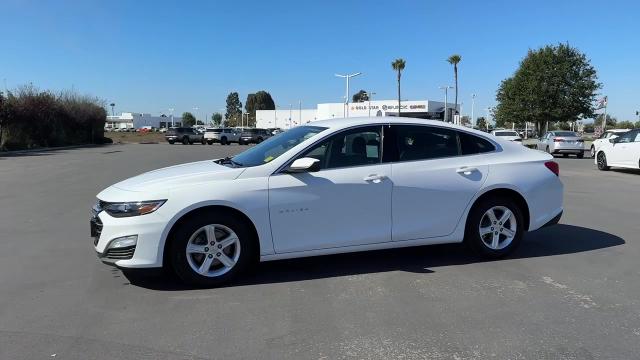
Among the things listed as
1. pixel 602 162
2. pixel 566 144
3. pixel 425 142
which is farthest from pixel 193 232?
pixel 566 144

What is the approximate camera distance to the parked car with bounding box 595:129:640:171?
17.3 m

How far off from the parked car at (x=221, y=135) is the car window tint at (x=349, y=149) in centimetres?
4882

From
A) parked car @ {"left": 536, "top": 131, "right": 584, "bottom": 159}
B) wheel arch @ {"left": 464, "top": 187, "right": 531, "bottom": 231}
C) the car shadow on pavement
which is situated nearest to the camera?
the car shadow on pavement

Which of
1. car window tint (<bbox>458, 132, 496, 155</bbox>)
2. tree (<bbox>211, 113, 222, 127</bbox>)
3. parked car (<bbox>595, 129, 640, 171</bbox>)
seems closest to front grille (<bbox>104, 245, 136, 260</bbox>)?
car window tint (<bbox>458, 132, 496, 155</bbox>)

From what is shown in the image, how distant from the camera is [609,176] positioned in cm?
1686

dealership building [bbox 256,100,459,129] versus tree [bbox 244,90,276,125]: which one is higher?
tree [bbox 244,90,276,125]

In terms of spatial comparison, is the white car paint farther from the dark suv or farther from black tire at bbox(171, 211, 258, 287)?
the dark suv

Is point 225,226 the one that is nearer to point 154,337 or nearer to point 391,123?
point 154,337

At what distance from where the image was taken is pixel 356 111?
9112 centimetres

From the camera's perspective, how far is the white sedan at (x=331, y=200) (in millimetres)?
4961

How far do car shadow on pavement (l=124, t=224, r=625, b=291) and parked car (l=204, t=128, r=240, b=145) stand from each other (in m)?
48.0

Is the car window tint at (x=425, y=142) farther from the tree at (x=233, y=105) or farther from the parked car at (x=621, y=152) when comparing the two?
the tree at (x=233, y=105)

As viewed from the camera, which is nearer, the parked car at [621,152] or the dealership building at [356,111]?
the parked car at [621,152]

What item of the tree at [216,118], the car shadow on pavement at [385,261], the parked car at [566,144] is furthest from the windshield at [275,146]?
the tree at [216,118]
